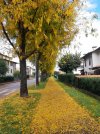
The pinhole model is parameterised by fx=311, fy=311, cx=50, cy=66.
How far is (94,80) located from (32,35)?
5.89m

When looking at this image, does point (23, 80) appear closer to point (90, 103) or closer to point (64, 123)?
point (90, 103)

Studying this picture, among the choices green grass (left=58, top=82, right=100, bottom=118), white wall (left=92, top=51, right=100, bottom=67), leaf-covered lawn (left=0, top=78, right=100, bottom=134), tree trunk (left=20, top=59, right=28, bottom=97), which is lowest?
leaf-covered lawn (left=0, top=78, right=100, bottom=134)

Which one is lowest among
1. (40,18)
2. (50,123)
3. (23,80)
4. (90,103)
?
(50,123)

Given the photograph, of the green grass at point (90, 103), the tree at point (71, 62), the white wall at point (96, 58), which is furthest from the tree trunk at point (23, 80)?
the tree at point (71, 62)

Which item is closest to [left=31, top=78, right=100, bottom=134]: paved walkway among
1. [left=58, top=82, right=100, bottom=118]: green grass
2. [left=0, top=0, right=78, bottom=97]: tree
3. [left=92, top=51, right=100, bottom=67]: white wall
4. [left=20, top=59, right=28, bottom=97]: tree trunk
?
[left=58, top=82, right=100, bottom=118]: green grass

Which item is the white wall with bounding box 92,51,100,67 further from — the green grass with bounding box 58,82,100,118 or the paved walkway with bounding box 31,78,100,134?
the paved walkway with bounding box 31,78,100,134

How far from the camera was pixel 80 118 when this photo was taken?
12258 millimetres

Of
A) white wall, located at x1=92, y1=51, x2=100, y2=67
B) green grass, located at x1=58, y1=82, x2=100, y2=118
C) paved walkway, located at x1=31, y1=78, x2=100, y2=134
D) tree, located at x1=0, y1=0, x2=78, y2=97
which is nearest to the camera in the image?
paved walkway, located at x1=31, y1=78, x2=100, y2=134

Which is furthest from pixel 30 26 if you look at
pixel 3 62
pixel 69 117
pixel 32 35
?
pixel 3 62

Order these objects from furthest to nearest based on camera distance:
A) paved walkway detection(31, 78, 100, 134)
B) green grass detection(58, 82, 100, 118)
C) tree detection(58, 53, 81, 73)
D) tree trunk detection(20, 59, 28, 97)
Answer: tree detection(58, 53, 81, 73), tree trunk detection(20, 59, 28, 97), green grass detection(58, 82, 100, 118), paved walkway detection(31, 78, 100, 134)

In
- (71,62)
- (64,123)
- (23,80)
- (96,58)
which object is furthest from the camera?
(71,62)

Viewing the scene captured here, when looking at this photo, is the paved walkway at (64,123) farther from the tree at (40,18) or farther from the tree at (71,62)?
the tree at (71,62)

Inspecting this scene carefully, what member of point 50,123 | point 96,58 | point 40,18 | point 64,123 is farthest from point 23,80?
point 96,58

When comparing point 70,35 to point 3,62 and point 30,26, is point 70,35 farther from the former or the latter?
point 3,62
